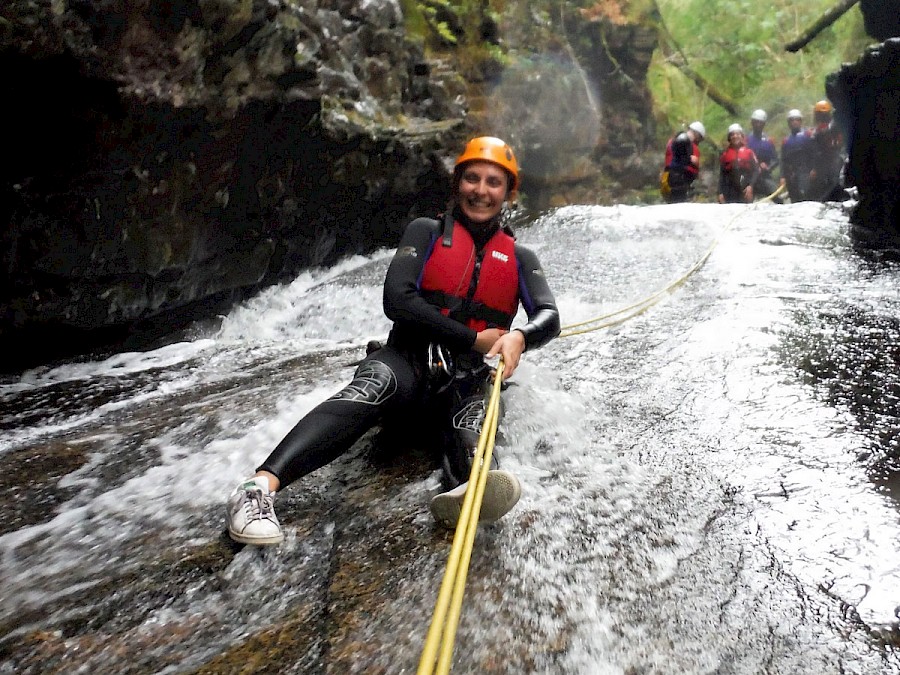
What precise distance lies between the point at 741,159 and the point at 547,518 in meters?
13.8

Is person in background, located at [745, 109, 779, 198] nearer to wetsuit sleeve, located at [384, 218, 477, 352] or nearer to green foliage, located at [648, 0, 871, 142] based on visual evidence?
green foliage, located at [648, 0, 871, 142]

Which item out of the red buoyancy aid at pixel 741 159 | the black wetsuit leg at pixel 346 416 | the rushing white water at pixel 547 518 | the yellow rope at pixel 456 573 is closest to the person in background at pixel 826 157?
the red buoyancy aid at pixel 741 159

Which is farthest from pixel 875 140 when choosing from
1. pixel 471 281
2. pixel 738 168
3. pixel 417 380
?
pixel 417 380

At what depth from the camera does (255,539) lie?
2121 millimetres

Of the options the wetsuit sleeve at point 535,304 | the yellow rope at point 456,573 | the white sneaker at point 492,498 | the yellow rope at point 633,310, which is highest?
the wetsuit sleeve at point 535,304

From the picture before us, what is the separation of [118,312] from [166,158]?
1.38 m

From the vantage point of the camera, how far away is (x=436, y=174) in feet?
28.8

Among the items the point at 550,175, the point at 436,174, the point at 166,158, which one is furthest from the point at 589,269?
the point at 550,175

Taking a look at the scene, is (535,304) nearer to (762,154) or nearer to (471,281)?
(471,281)

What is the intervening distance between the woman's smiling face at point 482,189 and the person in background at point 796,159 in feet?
46.0

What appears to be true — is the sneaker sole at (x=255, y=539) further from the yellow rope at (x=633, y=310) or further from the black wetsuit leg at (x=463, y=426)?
the yellow rope at (x=633, y=310)

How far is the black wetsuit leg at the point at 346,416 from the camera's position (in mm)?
2336

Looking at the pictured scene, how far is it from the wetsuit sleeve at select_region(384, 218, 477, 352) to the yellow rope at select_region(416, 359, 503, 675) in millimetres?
537

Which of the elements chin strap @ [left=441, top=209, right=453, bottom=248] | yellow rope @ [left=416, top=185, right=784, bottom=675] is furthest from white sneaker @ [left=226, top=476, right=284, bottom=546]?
chin strap @ [left=441, top=209, right=453, bottom=248]
